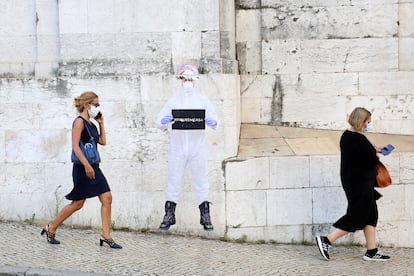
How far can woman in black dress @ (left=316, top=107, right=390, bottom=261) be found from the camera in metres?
7.72

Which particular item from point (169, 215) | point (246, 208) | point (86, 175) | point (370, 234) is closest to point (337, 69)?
point (246, 208)

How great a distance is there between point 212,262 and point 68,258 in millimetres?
1580

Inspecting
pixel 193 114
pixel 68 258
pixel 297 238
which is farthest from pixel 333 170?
pixel 68 258

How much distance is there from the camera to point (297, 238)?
8.86 m

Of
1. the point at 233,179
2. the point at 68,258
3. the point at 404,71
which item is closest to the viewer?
the point at 68,258

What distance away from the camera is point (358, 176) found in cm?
779

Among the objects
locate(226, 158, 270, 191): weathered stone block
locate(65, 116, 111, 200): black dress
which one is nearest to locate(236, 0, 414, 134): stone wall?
locate(226, 158, 270, 191): weathered stone block

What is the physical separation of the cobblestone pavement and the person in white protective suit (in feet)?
1.37

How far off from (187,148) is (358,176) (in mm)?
2144

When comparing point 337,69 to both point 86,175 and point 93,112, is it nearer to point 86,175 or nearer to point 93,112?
point 93,112

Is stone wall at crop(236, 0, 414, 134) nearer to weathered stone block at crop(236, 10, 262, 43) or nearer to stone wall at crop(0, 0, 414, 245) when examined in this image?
weathered stone block at crop(236, 10, 262, 43)

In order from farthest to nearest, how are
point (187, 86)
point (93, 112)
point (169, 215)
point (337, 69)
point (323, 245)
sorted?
point (337, 69) < point (169, 215) < point (187, 86) < point (323, 245) < point (93, 112)

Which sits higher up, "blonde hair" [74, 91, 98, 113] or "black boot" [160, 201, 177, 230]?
"blonde hair" [74, 91, 98, 113]

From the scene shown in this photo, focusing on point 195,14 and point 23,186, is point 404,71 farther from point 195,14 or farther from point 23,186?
point 23,186
